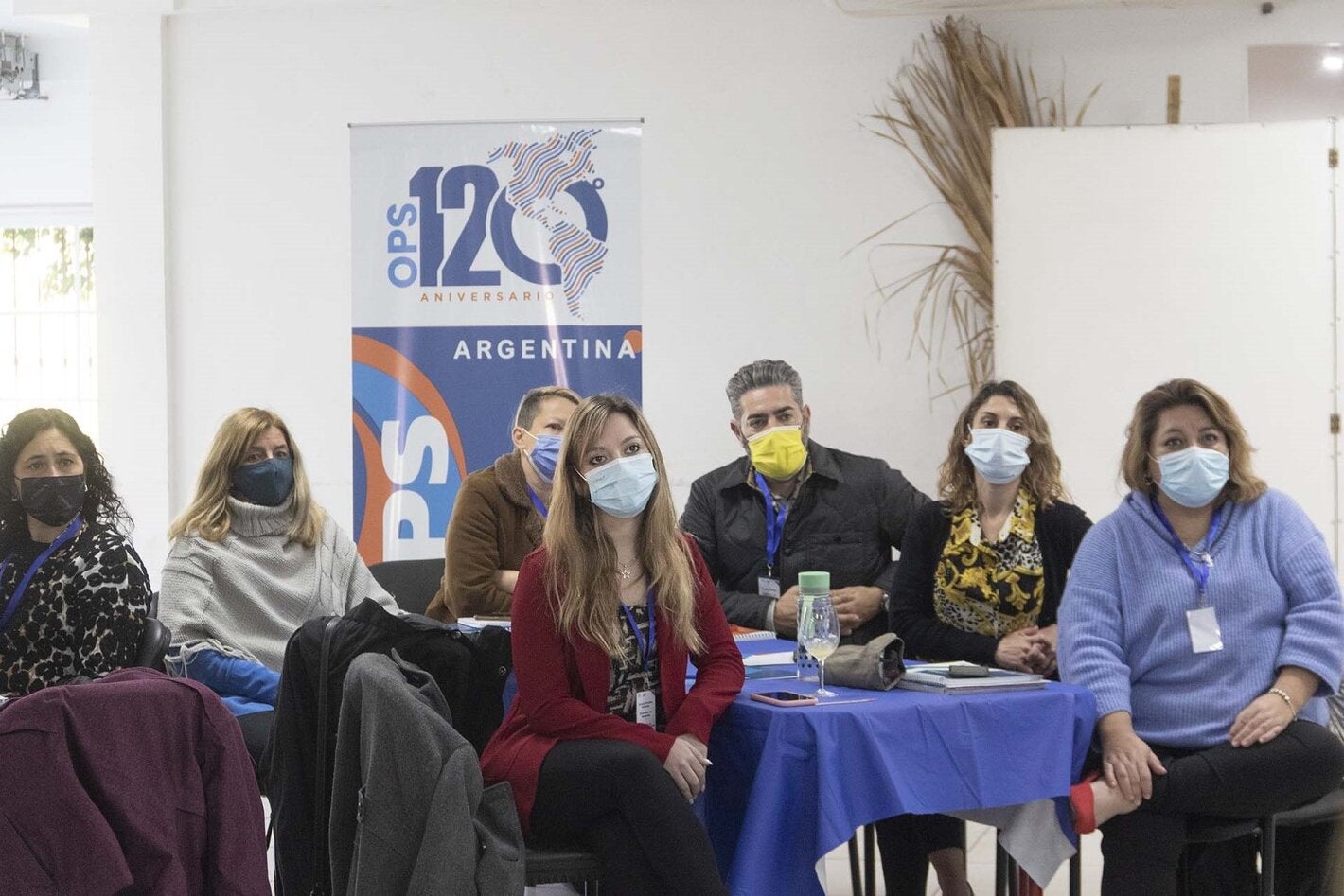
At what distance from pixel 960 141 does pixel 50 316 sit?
186 inches

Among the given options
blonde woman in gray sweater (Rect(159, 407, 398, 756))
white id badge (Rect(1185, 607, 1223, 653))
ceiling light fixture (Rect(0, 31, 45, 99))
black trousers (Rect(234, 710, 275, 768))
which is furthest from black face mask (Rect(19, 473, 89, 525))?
ceiling light fixture (Rect(0, 31, 45, 99))

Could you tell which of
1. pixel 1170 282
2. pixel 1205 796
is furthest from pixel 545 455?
pixel 1170 282

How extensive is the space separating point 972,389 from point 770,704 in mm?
3091

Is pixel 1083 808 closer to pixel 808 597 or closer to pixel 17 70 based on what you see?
pixel 808 597

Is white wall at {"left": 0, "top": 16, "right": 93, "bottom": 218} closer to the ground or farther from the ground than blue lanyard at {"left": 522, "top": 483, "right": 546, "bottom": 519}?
farther from the ground

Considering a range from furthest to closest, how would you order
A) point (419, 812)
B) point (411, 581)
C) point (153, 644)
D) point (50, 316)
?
point (50, 316), point (411, 581), point (153, 644), point (419, 812)

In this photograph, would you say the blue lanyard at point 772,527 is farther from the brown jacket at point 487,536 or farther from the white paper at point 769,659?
the brown jacket at point 487,536

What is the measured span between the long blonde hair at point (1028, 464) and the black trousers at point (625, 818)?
1.21 metres

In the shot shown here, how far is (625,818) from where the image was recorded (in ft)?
8.04

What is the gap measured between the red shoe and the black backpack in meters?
1.23

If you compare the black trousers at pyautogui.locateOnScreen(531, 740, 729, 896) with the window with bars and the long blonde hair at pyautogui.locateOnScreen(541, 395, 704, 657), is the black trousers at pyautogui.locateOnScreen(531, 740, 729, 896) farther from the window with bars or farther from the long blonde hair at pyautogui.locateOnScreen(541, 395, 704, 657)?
the window with bars

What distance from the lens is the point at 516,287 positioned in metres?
5.55

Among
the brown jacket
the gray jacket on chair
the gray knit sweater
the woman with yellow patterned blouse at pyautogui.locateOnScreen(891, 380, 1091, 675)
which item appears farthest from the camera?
the brown jacket

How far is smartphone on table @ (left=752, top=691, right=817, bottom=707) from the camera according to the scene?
2.52 m
